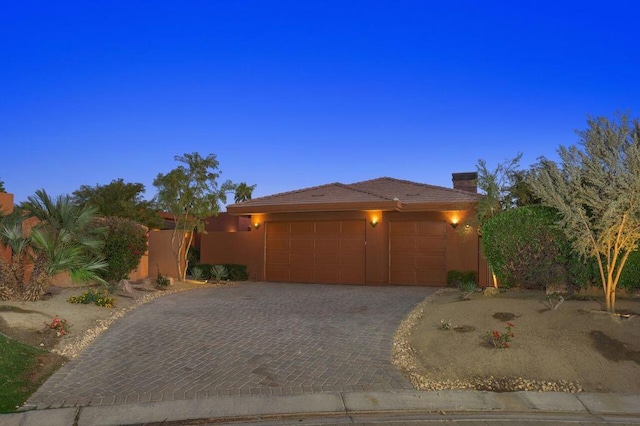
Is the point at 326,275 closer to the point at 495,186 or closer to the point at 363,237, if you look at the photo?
the point at 363,237

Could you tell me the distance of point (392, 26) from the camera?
12492 mm

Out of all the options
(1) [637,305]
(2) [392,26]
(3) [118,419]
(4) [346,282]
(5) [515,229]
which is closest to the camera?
(3) [118,419]

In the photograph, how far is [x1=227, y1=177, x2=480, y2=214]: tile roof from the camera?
15922 millimetres

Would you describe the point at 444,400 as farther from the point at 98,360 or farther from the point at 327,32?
the point at 327,32

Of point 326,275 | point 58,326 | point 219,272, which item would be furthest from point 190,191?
point 58,326

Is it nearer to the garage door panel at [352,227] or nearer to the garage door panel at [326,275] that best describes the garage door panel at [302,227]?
the garage door panel at [352,227]

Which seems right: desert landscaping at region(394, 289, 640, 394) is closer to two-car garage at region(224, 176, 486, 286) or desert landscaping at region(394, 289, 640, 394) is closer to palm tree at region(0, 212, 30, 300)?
two-car garage at region(224, 176, 486, 286)

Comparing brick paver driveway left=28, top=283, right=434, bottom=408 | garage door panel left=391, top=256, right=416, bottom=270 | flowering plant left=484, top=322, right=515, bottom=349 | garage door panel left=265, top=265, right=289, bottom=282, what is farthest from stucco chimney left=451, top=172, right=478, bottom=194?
flowering plant left=484, top=322, right=515, bottom=349

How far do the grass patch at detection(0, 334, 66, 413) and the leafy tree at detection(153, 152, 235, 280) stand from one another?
962 centimetres

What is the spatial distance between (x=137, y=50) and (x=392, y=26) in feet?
25.6

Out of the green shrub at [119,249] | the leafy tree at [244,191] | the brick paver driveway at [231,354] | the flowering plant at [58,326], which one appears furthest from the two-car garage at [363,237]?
the leafy tree at [244,191]

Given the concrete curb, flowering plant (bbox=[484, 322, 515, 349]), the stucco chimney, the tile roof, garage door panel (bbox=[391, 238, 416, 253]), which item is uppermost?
the stucco chimney

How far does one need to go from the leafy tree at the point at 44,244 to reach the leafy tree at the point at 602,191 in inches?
393

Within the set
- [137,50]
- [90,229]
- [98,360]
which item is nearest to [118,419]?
[98,360]
